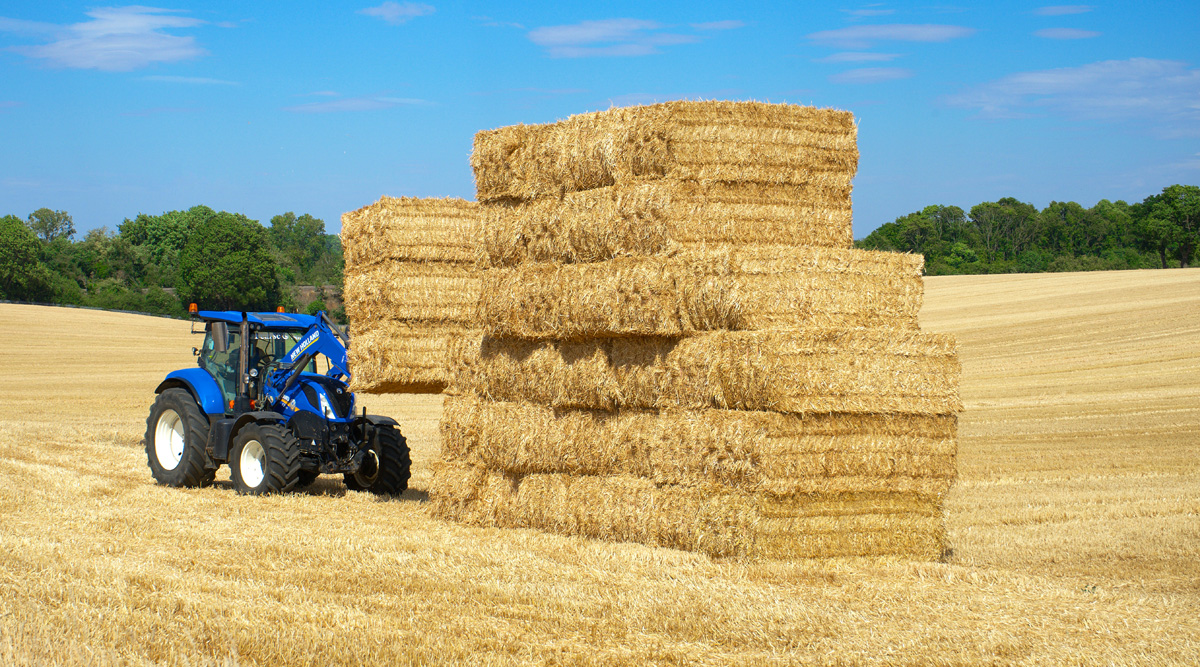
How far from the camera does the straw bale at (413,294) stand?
1075 cm

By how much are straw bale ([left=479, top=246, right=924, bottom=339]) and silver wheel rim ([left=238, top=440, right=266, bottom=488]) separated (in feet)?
14.0

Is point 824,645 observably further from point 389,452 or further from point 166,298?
point 166,298

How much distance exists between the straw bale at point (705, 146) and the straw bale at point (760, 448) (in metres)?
1.78

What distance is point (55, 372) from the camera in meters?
32.8

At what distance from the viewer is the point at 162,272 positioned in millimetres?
85812

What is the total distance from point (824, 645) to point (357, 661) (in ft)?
7.40

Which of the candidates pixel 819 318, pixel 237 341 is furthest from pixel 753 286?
pixel 237 341

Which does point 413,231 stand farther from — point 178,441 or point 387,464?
point 178,441

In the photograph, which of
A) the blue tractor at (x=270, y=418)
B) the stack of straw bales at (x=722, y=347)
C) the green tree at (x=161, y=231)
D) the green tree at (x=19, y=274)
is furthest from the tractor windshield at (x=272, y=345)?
the green tree at (x=161, y=231)

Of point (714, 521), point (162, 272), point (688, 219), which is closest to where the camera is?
point (714, 521)

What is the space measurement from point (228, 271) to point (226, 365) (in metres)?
56.5

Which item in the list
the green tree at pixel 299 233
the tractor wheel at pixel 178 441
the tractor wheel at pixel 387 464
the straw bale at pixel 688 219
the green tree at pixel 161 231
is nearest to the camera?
the straw bale at pixel 688 219

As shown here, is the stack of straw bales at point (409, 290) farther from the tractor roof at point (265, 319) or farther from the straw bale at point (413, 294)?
the tractor roof at point (265, 319)

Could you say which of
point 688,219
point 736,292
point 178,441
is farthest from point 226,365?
point 736,292
